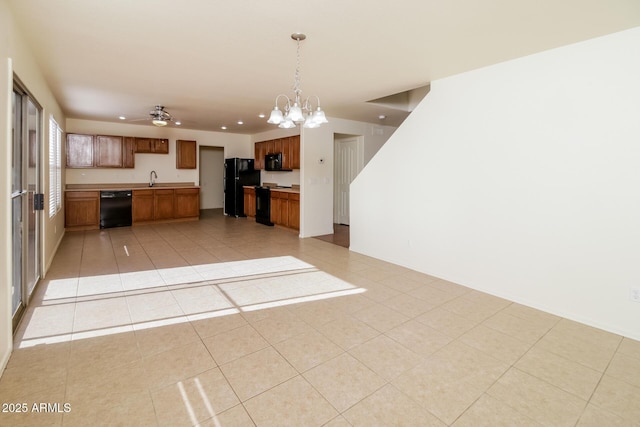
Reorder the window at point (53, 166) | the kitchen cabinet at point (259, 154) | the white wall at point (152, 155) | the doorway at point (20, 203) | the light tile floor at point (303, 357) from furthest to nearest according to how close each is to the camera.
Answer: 1. the kitchen cabinet at point (259, 154)
2. the white wall at point (152, 155)
3. the window at point (53, 166)
4. the doorway at point (20, 203)
5. the light tile floor at point (303, 357)

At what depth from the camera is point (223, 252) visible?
17.6 feet

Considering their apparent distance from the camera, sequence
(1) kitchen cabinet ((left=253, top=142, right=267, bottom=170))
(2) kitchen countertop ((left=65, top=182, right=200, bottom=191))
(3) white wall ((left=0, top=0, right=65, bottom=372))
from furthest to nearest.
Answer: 1. (1) kitchen cabinet ((left=253, top=142, right=267, bottom=170))
2. (2) kitchen countertop ((left=65, top=182, right=200, bottom=191))
3. (3) white wall ((left=0, top=0, right=65, bottom=372))

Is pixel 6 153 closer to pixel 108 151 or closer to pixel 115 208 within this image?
pixel 115 208

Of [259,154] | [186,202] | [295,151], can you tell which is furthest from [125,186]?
[295,151]

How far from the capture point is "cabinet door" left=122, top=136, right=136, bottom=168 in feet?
25.6

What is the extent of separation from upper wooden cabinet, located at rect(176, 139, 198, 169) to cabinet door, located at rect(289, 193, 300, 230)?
137 inches

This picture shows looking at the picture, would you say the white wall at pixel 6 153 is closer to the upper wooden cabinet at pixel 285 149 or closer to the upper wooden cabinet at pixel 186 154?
the upper wooden cabinet at pixel 285 149

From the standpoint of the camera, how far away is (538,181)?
10.5ft

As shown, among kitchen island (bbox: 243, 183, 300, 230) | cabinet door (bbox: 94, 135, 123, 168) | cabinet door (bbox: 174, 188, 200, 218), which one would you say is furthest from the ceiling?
cabinet door (bbox: 174, 188, 200, 218)

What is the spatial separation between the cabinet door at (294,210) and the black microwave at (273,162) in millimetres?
1211

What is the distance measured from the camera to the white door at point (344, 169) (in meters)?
7.63

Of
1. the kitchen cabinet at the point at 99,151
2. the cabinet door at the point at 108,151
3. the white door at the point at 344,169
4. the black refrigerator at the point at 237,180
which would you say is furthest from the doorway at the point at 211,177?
the white door at the point at 344,169

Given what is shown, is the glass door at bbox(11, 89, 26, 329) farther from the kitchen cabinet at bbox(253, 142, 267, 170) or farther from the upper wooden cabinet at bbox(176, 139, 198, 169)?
the kitchen cabinet at bbox(253, 142, 267, 170)

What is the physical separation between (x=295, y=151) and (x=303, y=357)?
5558 mm
